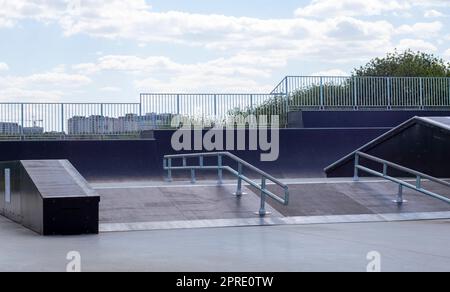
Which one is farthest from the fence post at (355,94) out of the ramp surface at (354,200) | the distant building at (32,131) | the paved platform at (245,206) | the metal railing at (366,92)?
the paved platform at (245,206)

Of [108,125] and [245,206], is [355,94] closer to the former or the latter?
[108,125]

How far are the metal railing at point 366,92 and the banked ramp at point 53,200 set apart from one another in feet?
62.0

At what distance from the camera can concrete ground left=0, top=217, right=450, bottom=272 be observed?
8.83 metres

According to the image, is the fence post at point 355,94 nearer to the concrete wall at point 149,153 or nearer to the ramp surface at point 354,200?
the concrete wall at point 149,153

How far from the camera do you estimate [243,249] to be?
34.3 ft

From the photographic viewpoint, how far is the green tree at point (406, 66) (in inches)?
2060

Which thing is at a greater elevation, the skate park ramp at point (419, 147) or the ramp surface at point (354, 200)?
the skate park ramp at point (419, 147)

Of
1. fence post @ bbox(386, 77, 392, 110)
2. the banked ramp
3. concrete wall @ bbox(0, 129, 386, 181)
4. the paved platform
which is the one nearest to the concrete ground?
the banked ramp

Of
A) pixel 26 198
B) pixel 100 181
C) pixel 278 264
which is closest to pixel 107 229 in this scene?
pixel 26 198

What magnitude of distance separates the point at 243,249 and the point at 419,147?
37.7 feet

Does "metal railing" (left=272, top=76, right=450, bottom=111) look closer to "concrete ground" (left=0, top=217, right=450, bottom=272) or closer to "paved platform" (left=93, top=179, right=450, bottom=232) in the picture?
"paved platform" (left=93, top=179, right=450, bottom=232)

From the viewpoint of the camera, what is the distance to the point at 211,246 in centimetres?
1085

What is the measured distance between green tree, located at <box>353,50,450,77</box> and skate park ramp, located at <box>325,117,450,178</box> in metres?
31.3

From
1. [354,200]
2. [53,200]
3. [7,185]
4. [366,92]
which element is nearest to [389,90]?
[366,92]
